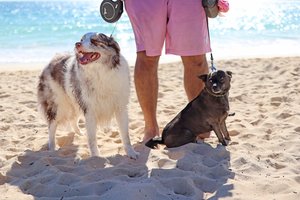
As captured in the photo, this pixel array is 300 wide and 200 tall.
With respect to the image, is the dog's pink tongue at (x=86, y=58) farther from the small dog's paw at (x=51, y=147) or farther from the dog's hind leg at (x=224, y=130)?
the dog's hind leg at (x=224, y=130)

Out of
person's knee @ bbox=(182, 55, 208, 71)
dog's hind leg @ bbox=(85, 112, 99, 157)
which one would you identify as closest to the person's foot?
dog's hind leg @ bbox=(85, 112, 99, 157)

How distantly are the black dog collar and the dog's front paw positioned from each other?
129 cm

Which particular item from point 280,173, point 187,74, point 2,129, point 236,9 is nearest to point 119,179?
point 280,173

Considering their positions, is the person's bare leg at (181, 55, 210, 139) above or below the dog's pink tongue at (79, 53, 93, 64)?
below

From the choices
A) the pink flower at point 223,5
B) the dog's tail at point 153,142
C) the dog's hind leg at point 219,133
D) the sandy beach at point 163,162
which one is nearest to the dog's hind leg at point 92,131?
the sandy beach at point 163,162

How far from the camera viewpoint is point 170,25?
461 centimetres

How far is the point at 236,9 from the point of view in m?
25.0

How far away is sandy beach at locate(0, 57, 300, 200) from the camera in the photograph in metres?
3.51

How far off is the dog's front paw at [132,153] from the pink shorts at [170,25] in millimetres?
931

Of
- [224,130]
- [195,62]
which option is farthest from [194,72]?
[224,130]

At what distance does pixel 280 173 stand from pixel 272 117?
1685 millimetres

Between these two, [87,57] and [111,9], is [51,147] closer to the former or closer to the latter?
[87,57]

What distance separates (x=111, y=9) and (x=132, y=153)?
1.44 meters

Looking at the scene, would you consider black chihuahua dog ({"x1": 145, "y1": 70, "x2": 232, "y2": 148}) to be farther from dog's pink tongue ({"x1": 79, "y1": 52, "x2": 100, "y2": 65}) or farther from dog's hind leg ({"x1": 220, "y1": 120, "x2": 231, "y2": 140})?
dog's pink tongue ({"x1": 79, "y1": 52, "x2": 100, "y2": 65})
